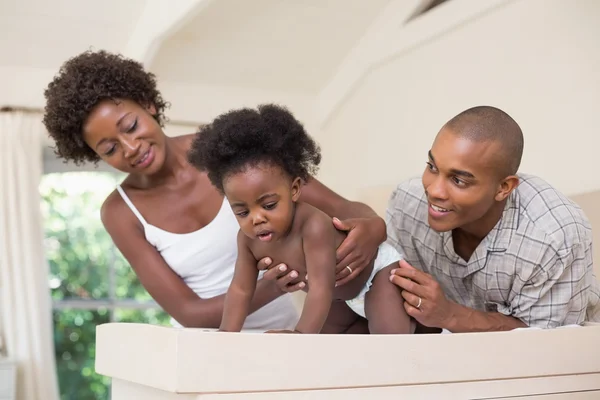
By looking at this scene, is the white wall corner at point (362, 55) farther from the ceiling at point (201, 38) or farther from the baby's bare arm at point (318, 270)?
the baby's bare arm at point (318, 270)

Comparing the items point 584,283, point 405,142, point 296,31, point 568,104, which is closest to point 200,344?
point 584,283

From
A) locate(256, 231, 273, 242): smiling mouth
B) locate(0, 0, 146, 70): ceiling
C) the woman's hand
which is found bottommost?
the woman's hand

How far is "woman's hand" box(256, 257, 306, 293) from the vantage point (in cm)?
158

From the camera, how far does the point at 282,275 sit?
1.61m

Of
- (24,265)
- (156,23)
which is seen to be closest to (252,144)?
(156,23)

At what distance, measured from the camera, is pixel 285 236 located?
1578mm

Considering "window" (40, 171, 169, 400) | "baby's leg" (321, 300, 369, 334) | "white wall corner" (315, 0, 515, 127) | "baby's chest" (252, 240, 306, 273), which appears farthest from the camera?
"window" (40, 171, 169, 400)

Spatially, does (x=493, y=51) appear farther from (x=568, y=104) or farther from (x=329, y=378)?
(x=329, y=378)

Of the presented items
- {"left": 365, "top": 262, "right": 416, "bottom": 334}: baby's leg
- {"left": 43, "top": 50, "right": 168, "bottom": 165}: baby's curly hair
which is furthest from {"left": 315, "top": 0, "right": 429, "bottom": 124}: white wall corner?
{"left": 365, "top": 262, "right": 416, "bottom": 334}: baby's leg

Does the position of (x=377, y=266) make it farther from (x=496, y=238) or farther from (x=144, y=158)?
(x=144, y=158)

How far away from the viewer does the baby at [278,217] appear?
Result: 58.7 inches

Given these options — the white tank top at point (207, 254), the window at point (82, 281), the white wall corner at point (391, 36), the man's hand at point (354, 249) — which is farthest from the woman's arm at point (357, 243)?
the window at point (82, 281)

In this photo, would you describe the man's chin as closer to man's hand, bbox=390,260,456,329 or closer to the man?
the man

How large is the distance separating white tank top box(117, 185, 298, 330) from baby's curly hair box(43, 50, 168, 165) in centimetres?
19
